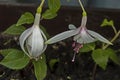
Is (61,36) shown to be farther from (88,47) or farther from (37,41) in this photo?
(88,47)

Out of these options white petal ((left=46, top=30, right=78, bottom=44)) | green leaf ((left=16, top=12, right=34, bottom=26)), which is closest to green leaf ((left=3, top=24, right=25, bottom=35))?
green leaf ((left=16, top=12, right=34, bottom=26))

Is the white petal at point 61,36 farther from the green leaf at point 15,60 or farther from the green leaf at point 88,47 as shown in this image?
the green leaf at point 88,47

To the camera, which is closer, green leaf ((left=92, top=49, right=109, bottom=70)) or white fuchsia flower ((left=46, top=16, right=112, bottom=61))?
white fuchsia flower ((left=46, top=16, right=112, bottom=61))

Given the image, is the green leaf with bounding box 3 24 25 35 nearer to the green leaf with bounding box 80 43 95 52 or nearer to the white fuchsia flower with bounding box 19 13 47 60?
the white fuchsia flower with bounding box 19 13 47 60

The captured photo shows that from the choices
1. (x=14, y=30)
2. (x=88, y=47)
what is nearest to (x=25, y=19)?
(x=14, y=30)

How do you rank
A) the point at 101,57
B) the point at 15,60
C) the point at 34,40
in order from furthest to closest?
the point at 101,57
the point at 15,60
the point at 34,40

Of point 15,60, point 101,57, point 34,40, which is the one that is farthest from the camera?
point 101,57
